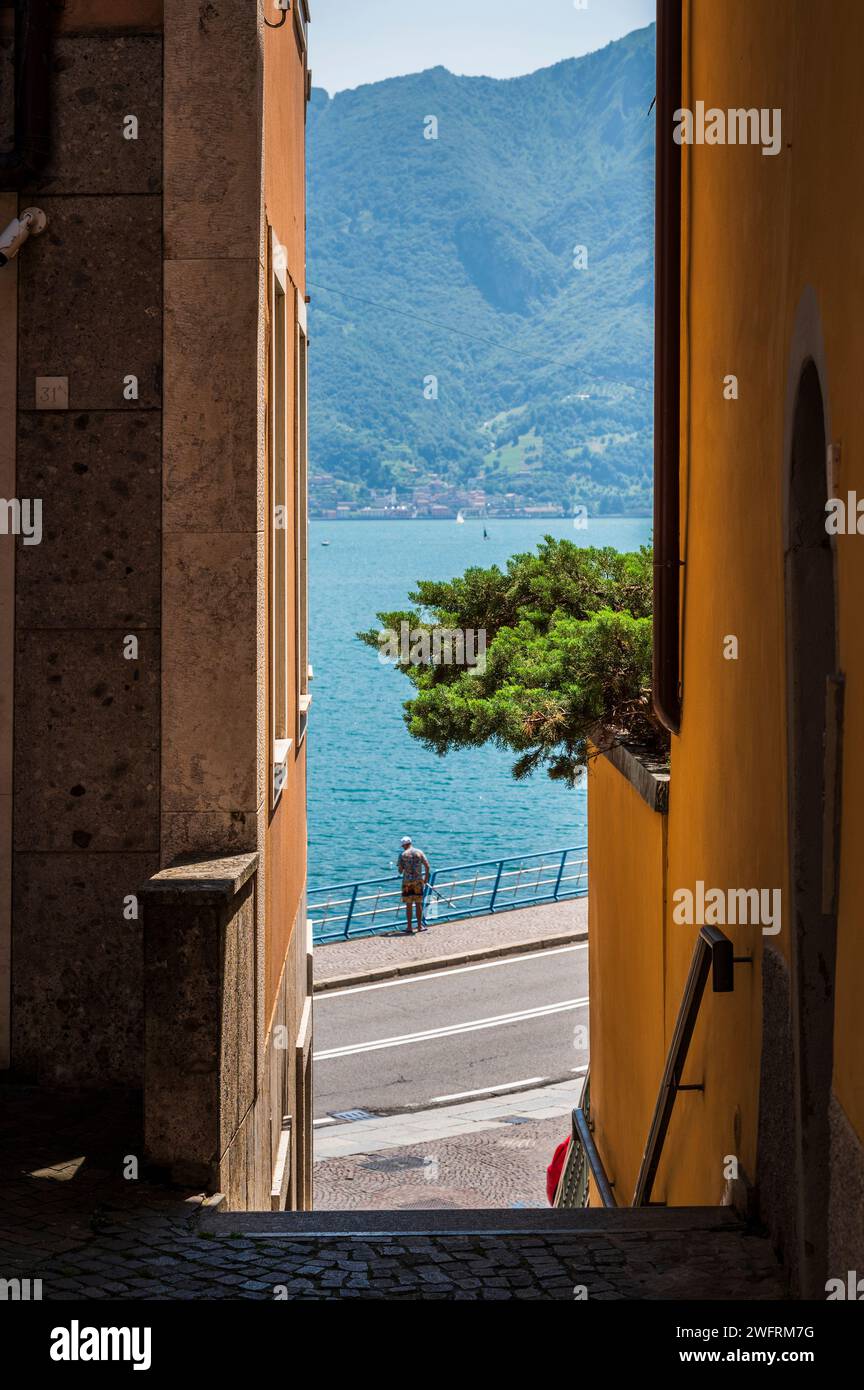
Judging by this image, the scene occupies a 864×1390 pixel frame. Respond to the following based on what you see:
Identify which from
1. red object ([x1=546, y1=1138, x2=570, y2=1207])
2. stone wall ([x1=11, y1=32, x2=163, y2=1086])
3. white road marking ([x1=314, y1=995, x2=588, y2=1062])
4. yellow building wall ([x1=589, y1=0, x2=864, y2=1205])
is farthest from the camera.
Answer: white road marking ([x1=314, y1=995, x2=588, y2=1062])

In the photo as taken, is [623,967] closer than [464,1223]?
No

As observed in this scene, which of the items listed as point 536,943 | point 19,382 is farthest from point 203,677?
point 536,943

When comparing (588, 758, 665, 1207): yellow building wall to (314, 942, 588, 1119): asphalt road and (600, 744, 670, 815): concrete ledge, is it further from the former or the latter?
(314, 942, 588, 1119): asphalt road

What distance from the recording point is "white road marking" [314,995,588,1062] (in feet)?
66.9

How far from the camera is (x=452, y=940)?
2742 centimetres

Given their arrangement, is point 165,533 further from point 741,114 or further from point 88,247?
point 741,114

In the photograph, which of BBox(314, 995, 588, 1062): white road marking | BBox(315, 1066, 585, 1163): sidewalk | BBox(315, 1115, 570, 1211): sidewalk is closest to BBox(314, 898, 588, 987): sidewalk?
BBox(314, 995, 588, 1062): white road marking

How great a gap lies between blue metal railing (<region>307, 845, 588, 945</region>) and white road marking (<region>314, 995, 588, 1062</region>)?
7.28 ft

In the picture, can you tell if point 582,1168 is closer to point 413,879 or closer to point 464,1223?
point 464,1223

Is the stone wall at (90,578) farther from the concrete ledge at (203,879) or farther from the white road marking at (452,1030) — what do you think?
the white road marking at (452,1030)

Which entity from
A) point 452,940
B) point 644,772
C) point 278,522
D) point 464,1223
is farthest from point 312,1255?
point 452,940

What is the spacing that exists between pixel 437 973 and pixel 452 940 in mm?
2226

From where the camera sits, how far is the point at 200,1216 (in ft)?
18.5
